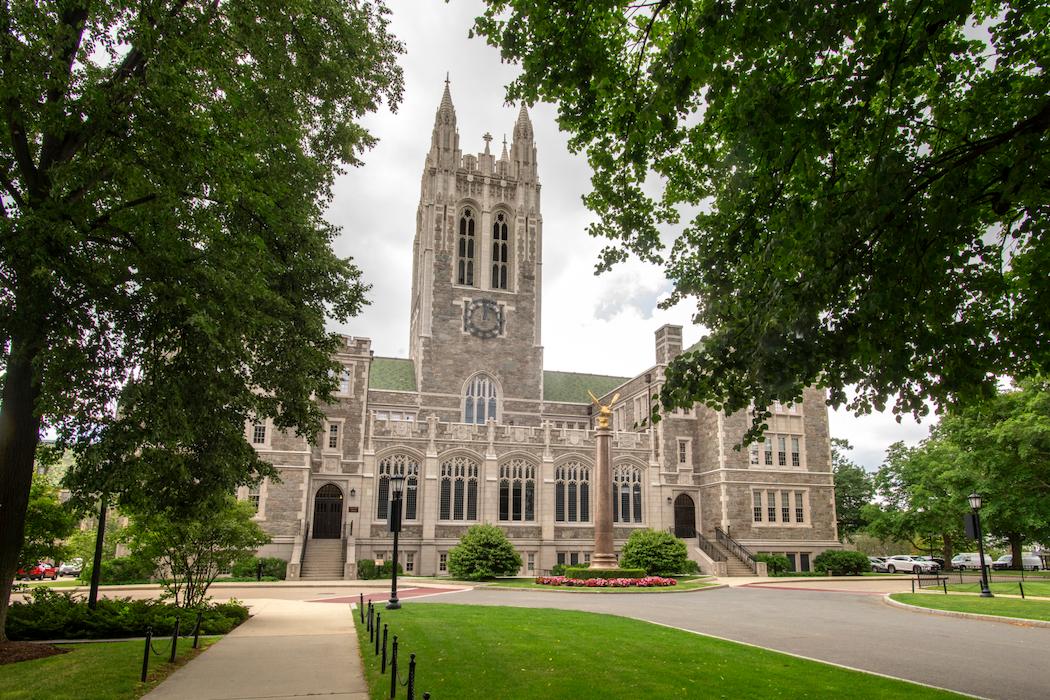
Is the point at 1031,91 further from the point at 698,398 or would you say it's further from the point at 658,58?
the point at 698,398

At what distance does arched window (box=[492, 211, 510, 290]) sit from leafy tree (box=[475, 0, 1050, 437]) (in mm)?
41271

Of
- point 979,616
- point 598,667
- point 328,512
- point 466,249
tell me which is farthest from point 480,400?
point 598,667

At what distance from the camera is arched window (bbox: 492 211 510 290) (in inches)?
2057

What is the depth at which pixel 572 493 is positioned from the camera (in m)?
42.0

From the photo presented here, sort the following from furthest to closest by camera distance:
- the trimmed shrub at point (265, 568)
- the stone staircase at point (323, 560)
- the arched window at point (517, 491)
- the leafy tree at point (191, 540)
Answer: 1. the arched window at point (517, 491)
2. the stone staircase at point (323, 560)
3. the trimmed shrub at point (265, 568)
4. the leafy tree at point (191, 540)

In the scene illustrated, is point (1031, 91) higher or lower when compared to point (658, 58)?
lower

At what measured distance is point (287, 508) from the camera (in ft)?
120

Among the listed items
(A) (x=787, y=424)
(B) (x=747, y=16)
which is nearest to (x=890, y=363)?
(B) (x=747, y=16)

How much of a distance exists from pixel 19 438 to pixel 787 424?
42.0 m

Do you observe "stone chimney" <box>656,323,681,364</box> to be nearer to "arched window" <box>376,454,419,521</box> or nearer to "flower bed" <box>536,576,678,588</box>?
"arched window" <box>376,454,419,521</box>

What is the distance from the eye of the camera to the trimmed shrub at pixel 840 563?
4175 cm

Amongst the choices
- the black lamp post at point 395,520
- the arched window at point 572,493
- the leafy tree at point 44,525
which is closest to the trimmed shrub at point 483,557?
the arched window at point 572,493

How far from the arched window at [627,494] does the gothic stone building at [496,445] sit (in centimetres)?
9

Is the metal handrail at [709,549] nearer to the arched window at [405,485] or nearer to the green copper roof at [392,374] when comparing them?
the arched window at [405,485]
